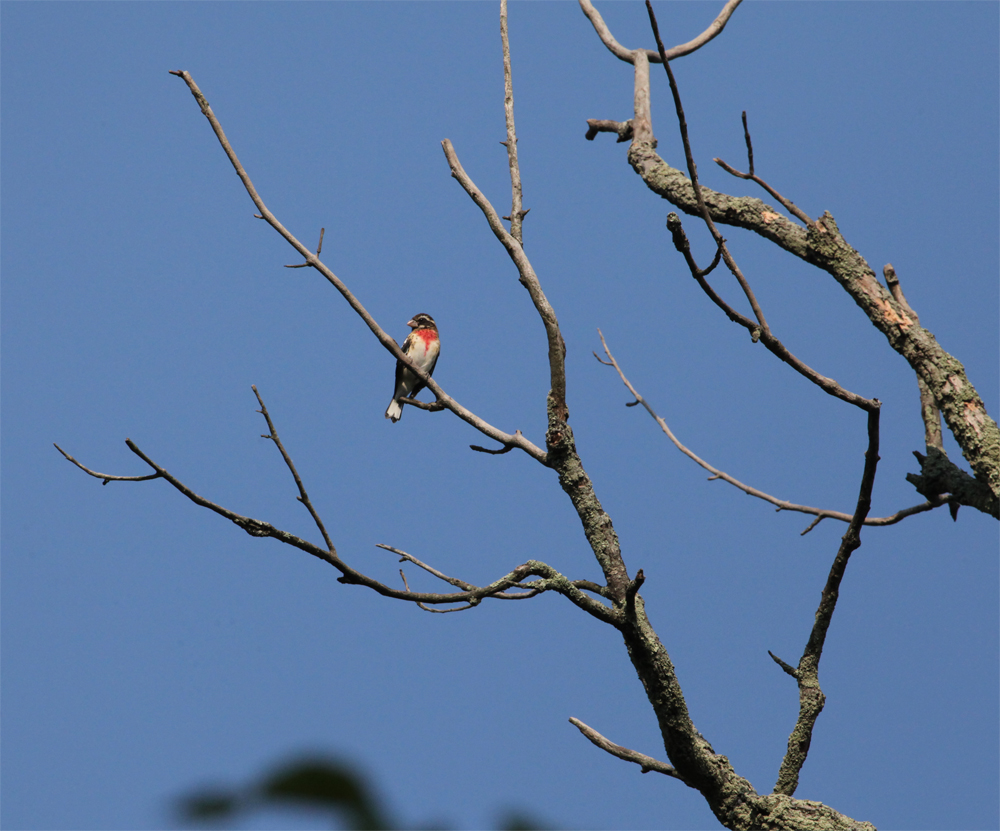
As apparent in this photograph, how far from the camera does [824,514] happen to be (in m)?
4.07

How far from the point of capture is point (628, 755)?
10.9 feet

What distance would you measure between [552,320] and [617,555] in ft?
3.37

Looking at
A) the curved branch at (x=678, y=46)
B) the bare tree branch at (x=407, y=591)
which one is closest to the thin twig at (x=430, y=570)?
the bare tree branch at (x=407, y=591)

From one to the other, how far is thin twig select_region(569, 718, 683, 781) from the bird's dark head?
6.27m

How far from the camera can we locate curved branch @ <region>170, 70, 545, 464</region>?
11.4 ft

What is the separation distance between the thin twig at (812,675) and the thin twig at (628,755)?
479 mm

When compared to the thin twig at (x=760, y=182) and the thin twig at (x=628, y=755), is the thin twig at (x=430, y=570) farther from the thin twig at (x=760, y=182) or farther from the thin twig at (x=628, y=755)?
the thin twig at (x=760, y=182)

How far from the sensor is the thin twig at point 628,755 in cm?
328

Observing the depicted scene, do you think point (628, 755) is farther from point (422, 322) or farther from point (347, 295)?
point (422, 322)

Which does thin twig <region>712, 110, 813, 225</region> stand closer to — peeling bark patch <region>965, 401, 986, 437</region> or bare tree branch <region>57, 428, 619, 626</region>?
peeling bark patch <region>965, 401, 986, 437</region>

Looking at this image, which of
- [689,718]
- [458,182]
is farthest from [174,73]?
[689,718]

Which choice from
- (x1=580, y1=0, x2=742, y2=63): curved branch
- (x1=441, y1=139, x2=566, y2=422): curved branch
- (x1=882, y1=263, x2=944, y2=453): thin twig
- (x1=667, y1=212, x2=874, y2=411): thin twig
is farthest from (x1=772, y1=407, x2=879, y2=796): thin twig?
(x1=580, y1=0, x2=742, y2=63): curved branch

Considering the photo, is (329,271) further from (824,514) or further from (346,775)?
(346,775)

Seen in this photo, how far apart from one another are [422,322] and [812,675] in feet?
21.4
